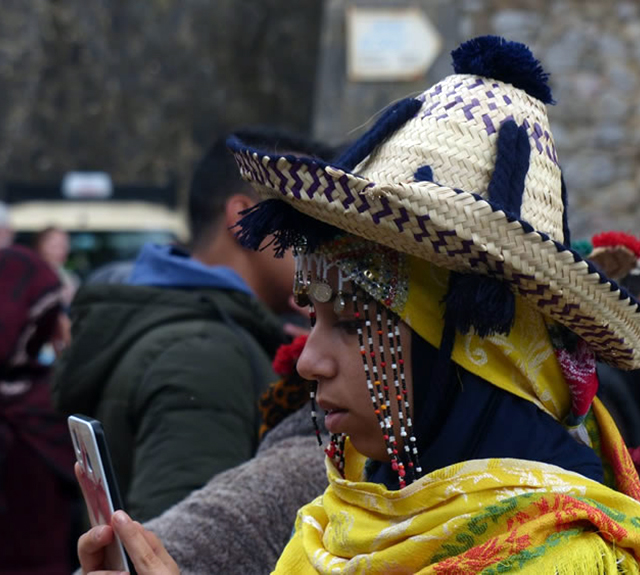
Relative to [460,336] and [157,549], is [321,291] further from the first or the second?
[157,549]

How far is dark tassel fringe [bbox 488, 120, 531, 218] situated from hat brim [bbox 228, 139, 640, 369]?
2.9 inches

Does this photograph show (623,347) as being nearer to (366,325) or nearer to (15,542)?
(366,325)

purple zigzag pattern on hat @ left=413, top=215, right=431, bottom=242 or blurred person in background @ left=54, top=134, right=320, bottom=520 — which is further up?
purple zigzag pattern on hat @ left=413, top=215, right=431, bottom=242

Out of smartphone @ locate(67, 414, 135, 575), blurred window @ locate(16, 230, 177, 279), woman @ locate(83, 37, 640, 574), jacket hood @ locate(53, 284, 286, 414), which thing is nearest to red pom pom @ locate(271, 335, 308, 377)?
woman @ locate(83, 37, 640, 574)

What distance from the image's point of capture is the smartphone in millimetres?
1573

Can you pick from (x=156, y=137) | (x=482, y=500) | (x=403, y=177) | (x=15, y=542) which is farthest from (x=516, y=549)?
(x=156, y=137)


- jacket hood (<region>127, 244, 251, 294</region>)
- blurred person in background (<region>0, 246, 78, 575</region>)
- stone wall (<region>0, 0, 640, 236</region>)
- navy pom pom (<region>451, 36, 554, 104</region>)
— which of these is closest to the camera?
navy pom pom (<region>451, 36, 554, 104</region>)

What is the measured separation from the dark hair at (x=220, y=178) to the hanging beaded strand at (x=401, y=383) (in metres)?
1.54

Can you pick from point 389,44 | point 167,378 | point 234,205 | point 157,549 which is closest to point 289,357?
point 167,378

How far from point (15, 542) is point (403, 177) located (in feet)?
12.1

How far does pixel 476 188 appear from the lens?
154 cm

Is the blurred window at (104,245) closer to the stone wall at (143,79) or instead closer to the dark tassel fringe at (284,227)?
the stone wall at (143,79)

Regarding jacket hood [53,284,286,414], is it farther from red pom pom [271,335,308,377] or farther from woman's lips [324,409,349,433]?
woman's lips [324,409,349,433]

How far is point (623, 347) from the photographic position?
1573 mm
